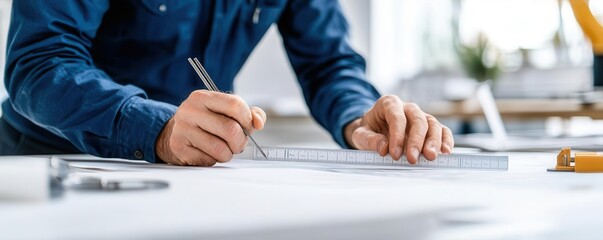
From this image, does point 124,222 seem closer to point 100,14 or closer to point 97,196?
point 97,196

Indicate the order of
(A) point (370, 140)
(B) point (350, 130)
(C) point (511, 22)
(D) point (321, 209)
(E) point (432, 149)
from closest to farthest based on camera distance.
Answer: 1. (D) point (321, 209)
2. (E) point (432, 149)
3. (A) point (370, 140)
4. (B) point (350, 130)
5. (C) point (511, 22)

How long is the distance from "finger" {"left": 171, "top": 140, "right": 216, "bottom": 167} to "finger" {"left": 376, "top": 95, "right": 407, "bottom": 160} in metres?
0.24

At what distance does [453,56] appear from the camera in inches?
183

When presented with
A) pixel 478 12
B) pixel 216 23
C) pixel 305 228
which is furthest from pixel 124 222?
pixel 478 12

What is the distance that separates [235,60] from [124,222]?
3.44 ft

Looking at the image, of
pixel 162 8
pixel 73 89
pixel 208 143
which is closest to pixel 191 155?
pixel 208 143

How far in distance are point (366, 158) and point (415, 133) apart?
7 centimetres

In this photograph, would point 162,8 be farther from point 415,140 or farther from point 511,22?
point 511,22

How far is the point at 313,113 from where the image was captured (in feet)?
4.89

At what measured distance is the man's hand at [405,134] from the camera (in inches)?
35.9

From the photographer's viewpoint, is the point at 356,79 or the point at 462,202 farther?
the point at 356,79

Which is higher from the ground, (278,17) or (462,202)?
(278,17)

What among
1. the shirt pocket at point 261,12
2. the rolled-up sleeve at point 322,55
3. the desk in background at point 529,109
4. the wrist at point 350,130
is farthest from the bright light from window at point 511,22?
the wrist at point 350,130

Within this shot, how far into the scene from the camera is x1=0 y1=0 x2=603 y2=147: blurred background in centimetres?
376
